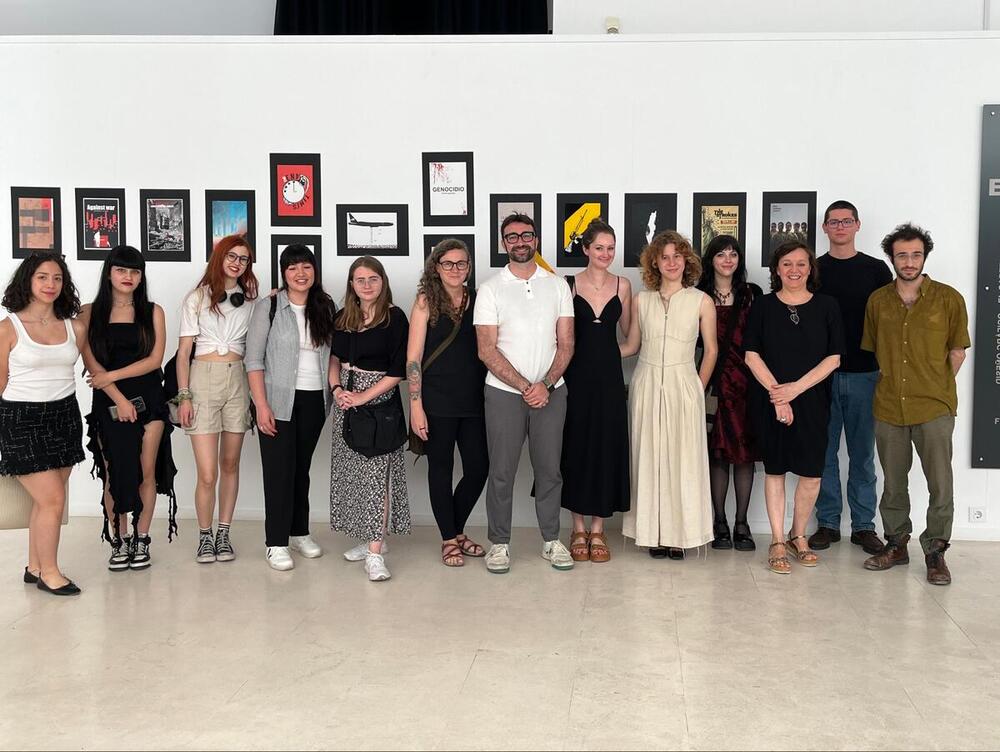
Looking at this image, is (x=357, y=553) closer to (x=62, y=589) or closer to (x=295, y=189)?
(x=62, y=589)

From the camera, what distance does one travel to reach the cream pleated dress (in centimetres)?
475

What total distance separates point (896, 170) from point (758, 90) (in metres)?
0.94

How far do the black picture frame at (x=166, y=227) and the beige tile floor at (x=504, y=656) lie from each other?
6.35ft

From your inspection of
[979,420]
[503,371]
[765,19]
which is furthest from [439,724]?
[765,19]

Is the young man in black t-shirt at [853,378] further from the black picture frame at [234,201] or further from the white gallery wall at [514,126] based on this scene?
the black picture frame at [234,201]

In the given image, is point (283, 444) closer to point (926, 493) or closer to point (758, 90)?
point (758, 90)

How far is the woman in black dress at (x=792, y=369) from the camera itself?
4.61 m

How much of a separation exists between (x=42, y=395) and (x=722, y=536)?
3595 mm

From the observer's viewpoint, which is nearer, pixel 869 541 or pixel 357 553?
pixel 357 553

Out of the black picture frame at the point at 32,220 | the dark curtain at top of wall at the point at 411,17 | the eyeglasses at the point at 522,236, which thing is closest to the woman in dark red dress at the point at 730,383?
the eyeglasses at the point at 522,236

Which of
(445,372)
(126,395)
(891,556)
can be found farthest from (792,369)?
(126,395)

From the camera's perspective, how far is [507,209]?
556 centimetres

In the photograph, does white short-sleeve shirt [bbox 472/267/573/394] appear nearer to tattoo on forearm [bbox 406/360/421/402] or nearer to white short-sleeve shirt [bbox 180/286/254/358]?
tattoo on forearm [bbox 406/360/421/402]

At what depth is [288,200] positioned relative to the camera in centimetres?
565
